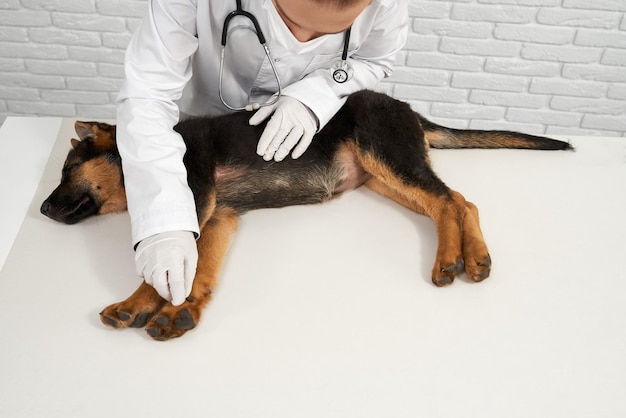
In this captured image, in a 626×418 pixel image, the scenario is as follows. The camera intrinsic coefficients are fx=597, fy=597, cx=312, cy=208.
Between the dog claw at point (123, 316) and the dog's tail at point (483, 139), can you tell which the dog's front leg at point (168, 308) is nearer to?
the dog claw at point (123, 316)

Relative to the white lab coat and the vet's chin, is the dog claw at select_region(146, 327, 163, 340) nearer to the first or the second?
the white lab coat

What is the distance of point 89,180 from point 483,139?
116cm

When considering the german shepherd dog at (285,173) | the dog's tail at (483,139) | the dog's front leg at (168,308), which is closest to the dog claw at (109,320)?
the dog's front leg at (168,308)

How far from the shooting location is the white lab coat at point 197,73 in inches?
53.3

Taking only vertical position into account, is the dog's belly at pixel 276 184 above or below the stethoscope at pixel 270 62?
below

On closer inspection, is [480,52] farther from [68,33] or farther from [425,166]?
[68,33]

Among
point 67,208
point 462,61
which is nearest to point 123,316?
point 67,208

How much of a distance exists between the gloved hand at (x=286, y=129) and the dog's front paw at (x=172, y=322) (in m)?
0.48

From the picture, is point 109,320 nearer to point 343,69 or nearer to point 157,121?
point 157,121

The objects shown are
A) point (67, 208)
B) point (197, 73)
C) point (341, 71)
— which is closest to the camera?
point (67, 208)

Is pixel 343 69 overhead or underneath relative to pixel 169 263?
overhead

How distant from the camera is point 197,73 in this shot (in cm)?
176

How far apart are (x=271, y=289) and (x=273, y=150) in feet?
1.31

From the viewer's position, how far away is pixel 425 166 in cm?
162
